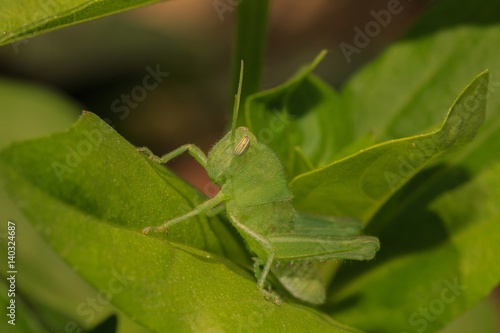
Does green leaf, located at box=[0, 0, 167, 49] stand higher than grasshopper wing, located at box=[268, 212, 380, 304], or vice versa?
green leaf, located at box=[0, 0, 167, 49]

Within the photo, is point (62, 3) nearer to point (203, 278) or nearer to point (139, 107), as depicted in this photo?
point (203, 278)

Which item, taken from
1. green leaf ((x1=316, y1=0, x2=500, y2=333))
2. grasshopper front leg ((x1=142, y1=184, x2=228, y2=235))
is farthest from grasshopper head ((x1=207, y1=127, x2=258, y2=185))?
green leaf ((x1=316, y1=0, x2=500, y2=333))

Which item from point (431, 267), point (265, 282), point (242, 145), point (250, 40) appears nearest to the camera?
point (265, 282)

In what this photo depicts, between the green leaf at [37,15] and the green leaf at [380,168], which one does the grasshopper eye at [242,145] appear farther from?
the green leaf at [37,15]

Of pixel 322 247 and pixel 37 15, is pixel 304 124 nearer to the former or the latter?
pixel 322 247

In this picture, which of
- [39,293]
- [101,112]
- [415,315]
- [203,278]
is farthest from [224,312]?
[101,112]

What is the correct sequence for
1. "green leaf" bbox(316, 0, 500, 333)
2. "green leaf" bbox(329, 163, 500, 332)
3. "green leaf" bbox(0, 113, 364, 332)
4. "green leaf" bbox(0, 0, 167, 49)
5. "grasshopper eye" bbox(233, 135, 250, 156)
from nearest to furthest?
"green leaf" bbox(0, 113, 364, 332)
"green leaf" bbox(0, 0, 167, 49)
"grasshopper eye" bbox(233, 135, 250, 156)
"green leaf" bbox(329, 163, 500, 332)
"green leaf" bbox(316, 0, 500, 333)

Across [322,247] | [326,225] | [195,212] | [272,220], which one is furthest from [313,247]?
[195,212]

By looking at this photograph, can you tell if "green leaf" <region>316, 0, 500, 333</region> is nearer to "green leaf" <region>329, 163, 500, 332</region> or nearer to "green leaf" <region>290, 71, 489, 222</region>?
"green leaf" <region>329, 163, 500, 332</region>
